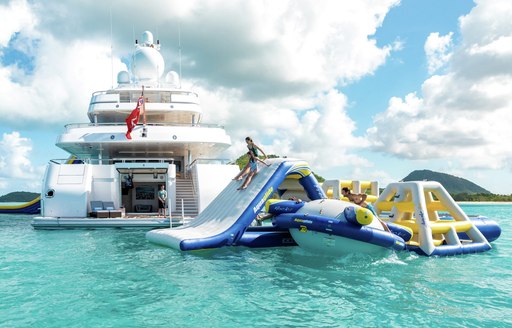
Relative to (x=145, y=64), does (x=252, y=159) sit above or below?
Answer: below

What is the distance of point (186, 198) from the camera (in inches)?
726

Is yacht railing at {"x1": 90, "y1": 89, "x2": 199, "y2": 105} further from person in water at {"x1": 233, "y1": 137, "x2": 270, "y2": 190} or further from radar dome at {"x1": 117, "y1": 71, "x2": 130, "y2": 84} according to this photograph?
person in water at {"x1": 233, "y1": 137, "x2": 270, "y2": 190}

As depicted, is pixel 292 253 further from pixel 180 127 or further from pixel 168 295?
pixel 180 127

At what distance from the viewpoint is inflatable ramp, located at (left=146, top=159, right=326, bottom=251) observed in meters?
10.5

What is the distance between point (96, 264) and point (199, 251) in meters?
2.39

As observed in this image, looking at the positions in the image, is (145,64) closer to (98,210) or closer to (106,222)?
(98,210)

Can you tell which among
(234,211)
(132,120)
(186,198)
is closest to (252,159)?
(234,211)

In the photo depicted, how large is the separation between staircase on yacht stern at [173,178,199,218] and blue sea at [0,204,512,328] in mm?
6524

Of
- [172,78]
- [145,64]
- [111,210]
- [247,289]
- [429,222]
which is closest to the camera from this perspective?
[247,289]

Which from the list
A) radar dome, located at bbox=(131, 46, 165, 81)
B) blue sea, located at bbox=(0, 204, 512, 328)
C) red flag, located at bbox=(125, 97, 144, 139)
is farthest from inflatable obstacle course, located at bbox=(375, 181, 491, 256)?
radar dome, located at bbox=(131, 46, 165, 81)

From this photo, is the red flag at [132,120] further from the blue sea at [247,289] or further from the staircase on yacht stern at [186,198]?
the blue sea at [247,289]

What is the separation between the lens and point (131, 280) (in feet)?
25.3

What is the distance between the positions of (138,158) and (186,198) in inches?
105

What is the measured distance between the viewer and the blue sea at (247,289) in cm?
567
